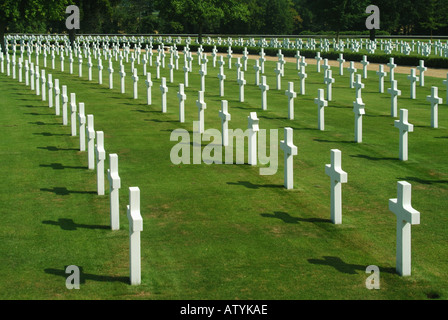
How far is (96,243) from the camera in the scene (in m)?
9.15

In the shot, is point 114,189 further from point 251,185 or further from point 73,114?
point 73,114

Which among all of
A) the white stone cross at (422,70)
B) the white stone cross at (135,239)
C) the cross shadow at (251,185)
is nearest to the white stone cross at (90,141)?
the cross shadow at (251,185)

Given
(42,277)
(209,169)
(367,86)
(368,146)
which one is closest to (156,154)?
(209,169)

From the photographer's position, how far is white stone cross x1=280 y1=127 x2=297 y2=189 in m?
11.4

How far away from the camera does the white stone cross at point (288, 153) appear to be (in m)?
11.4

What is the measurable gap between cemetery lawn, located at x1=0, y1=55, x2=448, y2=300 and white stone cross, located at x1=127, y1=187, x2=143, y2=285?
0.51 ft

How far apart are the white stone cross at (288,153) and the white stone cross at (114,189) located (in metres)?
3.01

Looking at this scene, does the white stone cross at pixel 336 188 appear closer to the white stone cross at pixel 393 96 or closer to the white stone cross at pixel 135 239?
the white stone cross at pixel 135 239

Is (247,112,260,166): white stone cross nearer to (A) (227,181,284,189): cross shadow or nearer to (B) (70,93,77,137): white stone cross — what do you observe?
(A) (227,181,284,189): cross shadow

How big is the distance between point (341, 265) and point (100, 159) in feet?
14.1

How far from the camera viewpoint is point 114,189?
30.9 ft

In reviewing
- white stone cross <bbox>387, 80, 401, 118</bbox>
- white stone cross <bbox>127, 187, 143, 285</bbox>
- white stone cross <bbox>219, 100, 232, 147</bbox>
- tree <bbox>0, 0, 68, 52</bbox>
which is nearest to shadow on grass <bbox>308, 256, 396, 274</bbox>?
white stone cross <bbox>127, 187, 143, 285</bbox>

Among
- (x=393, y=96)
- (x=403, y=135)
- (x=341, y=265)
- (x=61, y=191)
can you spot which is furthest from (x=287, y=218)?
(x=393, y=96)

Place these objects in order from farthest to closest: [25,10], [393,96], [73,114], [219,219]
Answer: [25,10] < [393,96] < [73,114] < [219,219]
